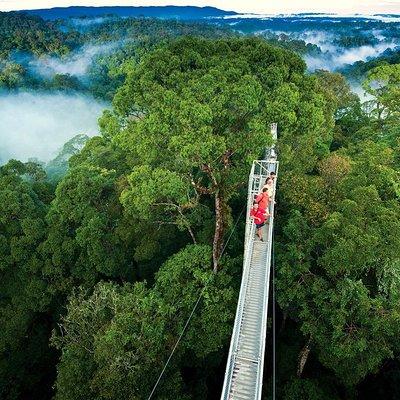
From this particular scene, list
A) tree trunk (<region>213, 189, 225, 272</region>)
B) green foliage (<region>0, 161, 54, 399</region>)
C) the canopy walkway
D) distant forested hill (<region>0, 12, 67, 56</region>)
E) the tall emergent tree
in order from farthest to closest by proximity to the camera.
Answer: distant forested hill (<region>0, 12, 67, 56</region>) → green foliage (<region>0, 161, 54, 399</region>) → tree trunk (<region>213, 189, 225, 272</region>) → the tall emergent tree → the canopy walkway

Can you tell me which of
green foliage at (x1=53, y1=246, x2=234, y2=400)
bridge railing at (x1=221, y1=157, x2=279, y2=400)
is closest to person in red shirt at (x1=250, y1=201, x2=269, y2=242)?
bridge railing at (x1=221, y1=157, x2=279, y2=400)

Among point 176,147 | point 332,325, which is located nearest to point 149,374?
point 332,325

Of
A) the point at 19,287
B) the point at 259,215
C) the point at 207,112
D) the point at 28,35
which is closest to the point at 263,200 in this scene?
the point at 259,215

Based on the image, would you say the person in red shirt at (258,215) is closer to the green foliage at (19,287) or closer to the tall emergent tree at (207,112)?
the tall emergent tree at (207,112)

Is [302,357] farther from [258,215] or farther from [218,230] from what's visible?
[258,215]

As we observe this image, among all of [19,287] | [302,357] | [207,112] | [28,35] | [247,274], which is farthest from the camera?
[28,35]

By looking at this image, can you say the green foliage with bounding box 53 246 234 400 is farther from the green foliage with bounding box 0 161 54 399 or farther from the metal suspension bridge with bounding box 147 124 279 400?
the green foliage with bounding box 0 161 54 399
